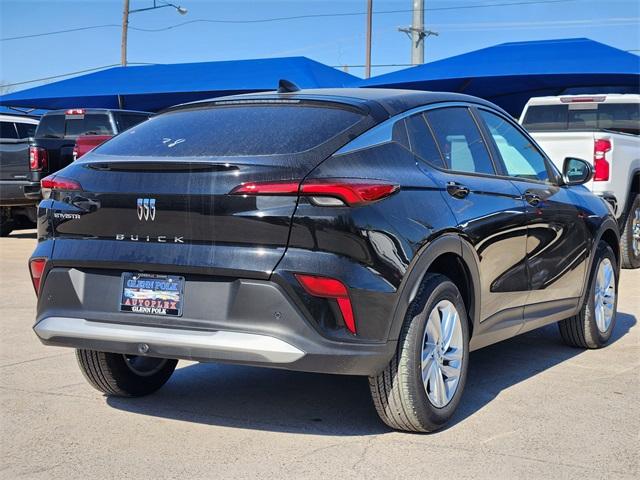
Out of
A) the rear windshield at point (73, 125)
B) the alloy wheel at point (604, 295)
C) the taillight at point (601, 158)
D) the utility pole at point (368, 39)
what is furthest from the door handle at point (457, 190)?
the utility pole at point (368, 39)

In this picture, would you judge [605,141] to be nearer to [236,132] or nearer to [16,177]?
[236,132]

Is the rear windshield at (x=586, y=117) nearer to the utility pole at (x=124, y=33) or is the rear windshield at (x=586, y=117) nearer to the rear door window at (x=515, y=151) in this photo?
the rear door window at (x=515, y=151)

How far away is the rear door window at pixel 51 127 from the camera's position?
54.4ft

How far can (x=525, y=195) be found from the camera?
5406 millimetres

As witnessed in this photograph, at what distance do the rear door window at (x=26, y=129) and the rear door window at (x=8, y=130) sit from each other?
Answer: 0.17 m

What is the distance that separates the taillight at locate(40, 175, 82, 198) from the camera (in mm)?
4309

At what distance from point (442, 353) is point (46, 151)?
11002 millimetres

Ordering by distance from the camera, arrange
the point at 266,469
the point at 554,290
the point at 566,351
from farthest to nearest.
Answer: the point at 566,351
the point at 554,290
the point at 266,469

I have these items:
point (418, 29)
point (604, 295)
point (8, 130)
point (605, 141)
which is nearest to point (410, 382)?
point (604, 295)

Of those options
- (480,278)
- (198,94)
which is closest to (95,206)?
(480,278)

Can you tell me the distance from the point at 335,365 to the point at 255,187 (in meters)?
0.82

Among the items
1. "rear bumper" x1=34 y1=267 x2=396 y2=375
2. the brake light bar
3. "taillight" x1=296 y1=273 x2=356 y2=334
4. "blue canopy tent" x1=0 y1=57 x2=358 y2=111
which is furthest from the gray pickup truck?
"taillight" x1=296 y1=273 x2=356 y2=334

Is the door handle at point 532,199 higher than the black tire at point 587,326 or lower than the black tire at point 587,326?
higher

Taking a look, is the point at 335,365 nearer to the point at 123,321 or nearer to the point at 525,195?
the point at 123,321
